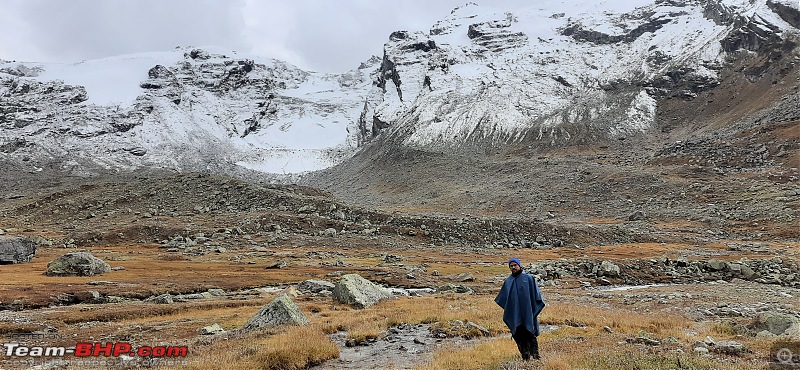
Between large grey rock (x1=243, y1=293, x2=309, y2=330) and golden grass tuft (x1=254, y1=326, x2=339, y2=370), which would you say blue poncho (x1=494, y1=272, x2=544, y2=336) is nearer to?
golden grass tuft (x1=254, y1=326, x2=339, y2=370)

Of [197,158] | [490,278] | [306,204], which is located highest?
[197,158]

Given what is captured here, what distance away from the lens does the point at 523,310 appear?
11.5 m

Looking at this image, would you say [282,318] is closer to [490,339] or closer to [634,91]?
[490,339]

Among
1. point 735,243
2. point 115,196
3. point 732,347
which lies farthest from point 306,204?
point 732,347

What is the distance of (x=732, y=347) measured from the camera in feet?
41.1

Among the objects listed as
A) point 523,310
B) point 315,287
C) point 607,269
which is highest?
point 523,310

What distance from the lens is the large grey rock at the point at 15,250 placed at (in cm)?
4312

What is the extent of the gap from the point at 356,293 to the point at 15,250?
37.4 meters

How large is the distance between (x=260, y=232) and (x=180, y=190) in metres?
29.6

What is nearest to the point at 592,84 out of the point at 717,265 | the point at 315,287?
the point at 717,265

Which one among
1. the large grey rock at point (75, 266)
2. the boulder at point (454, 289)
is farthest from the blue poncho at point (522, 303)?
the large grey rock at point (75, 266)

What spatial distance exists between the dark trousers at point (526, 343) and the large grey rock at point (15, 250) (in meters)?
49.0

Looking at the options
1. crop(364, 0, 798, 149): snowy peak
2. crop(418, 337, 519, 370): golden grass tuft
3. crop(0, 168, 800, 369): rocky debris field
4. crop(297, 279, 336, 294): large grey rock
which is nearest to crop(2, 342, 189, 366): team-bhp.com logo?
crop(0, 168, 800, 369): rocky debris field

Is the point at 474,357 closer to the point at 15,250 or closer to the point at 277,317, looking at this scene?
the point at 277,317
